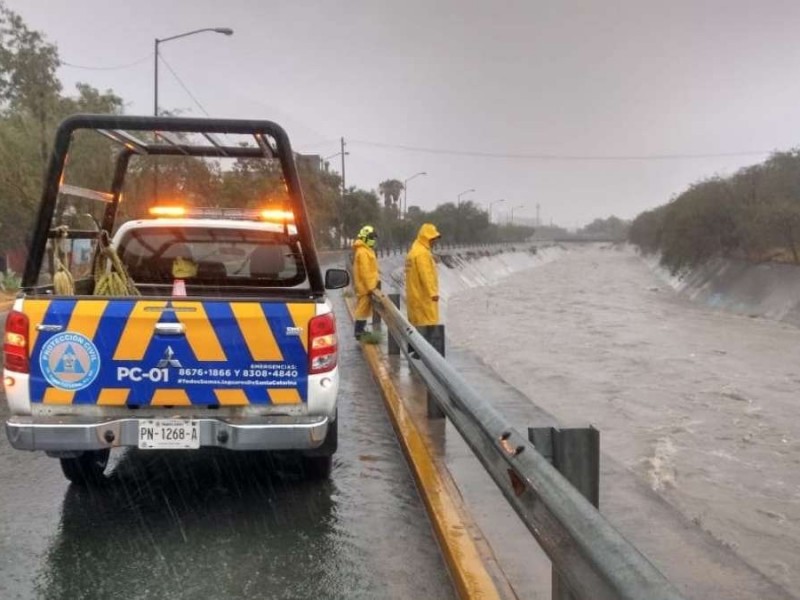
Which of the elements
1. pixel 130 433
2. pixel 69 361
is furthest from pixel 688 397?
pixel 69 361

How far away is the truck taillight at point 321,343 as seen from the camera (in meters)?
4.36

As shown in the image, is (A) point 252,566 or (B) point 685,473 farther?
(B) point 685,473

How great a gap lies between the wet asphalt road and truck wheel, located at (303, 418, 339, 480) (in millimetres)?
96

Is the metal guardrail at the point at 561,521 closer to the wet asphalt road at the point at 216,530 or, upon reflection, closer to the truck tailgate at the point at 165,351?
the wet asphalt road at the point at 216,530

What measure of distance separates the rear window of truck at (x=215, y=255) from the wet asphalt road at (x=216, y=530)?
143 cm

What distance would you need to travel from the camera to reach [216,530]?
14.4ft

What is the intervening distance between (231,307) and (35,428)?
3.96ft

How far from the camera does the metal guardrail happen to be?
2.12 m

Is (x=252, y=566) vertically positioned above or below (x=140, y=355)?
below

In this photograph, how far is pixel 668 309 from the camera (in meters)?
34.0

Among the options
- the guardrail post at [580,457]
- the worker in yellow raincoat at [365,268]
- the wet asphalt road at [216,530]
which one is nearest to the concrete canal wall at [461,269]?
the worker in yellow raincoat at [365,268]

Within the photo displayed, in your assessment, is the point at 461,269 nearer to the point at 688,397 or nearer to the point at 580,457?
the point at 688,397

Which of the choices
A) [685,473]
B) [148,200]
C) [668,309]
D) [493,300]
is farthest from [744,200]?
[685,473]

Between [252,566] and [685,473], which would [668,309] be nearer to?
[685,473]
